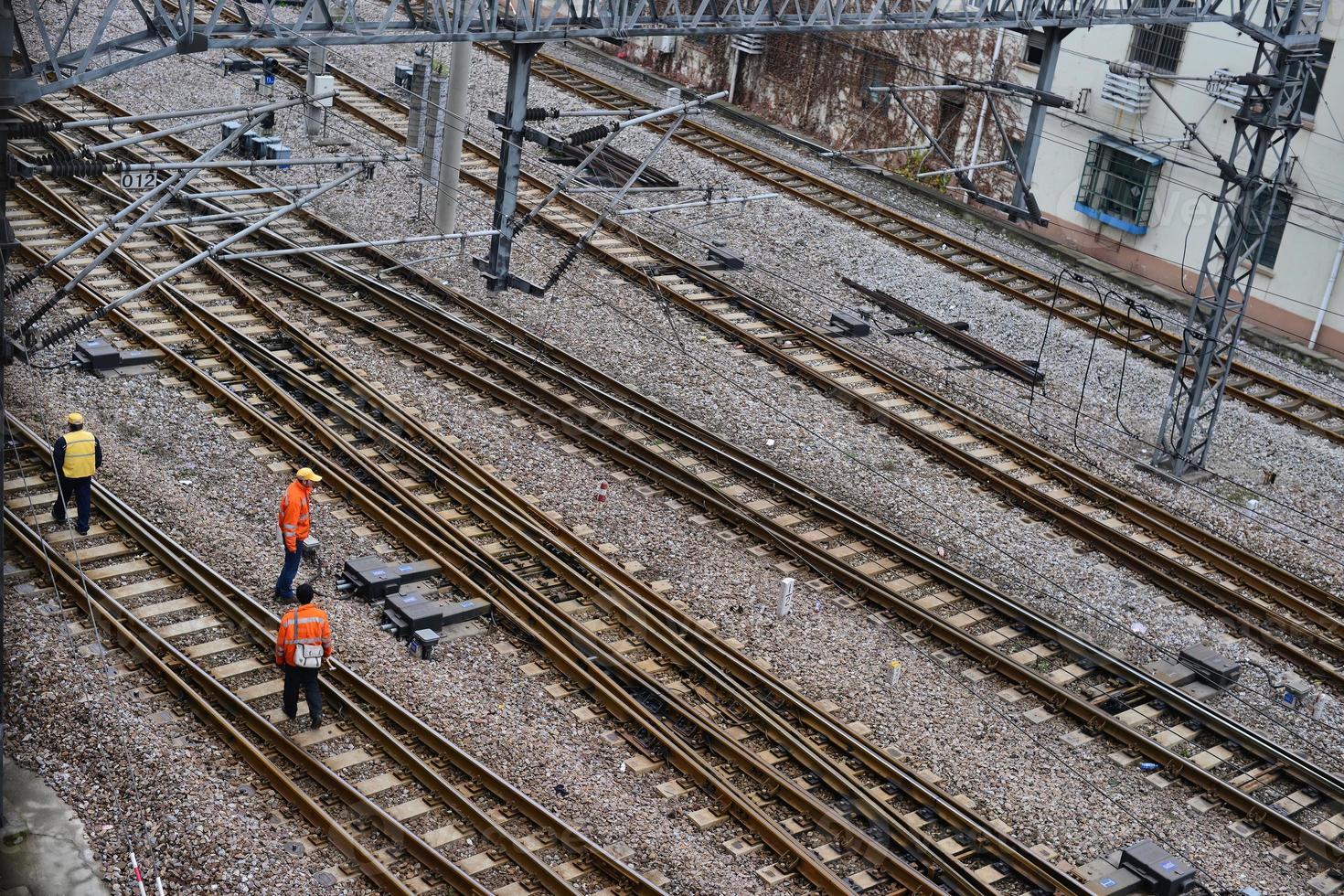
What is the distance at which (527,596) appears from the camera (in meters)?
14.0

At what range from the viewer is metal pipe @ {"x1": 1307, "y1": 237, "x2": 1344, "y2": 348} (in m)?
23.1

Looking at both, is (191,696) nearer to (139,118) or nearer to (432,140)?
(139,118)

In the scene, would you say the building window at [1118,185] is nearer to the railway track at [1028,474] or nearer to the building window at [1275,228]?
the building window at [1275,228]

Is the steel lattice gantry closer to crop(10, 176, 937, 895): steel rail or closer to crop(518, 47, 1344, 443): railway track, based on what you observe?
crop(518, 47, 1344, 443): railway track

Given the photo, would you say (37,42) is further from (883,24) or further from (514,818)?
(514,818)

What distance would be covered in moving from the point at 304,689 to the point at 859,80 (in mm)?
22625

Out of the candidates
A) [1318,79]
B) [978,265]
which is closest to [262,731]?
[978,265]

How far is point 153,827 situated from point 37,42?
2089 centimetres

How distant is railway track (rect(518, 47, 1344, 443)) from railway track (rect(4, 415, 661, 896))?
42.4ft

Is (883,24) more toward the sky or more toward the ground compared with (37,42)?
more toward the sky

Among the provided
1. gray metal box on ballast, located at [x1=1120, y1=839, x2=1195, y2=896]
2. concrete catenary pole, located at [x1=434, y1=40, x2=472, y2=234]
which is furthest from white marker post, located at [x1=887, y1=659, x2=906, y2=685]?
concrete catenary pole, located at [x1=434, y1=40, x2=472, y2=234]

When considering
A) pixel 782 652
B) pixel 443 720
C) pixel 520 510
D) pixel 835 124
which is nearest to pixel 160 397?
pixel 520 510

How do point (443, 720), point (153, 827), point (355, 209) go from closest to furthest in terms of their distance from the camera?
point (153, 827) → point (443, 720) → point (355, 209)

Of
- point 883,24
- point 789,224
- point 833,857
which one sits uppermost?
point 883,24
